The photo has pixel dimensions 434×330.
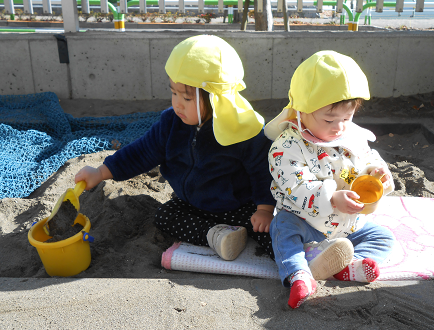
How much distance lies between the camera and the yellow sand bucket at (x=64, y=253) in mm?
1907

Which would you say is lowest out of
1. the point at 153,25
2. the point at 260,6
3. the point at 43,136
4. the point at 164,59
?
the point at 43,136

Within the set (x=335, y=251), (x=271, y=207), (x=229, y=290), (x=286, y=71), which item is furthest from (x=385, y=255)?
(x=286, y=71)

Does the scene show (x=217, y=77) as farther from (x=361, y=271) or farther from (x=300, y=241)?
(x=361, y=271)

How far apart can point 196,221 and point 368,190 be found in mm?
929

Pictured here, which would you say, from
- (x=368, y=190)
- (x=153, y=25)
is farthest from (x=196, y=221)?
(x=153, y=25)

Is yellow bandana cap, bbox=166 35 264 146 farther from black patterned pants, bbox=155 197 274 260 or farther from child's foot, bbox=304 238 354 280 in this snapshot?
child's foot, bbox=304 238 354 280

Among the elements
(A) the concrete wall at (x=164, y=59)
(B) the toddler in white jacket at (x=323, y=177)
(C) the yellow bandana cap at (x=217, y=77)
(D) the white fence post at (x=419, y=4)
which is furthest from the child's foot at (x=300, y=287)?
(D) the white fence post at (x=419, y=4)

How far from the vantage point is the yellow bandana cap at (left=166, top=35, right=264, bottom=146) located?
1957mm

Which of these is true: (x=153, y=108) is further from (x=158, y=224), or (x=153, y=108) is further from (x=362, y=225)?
(x=362, y=225)

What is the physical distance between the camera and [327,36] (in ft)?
15.7

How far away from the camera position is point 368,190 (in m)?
1.83

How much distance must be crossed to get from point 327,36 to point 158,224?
3.42 meters

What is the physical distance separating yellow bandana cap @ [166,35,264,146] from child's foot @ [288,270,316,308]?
70 cm

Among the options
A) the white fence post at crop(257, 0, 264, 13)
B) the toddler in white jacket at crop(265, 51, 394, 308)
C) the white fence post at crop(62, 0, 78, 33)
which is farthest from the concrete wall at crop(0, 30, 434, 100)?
the toddler in white jacket at crop(265, 51, 394, 308)
